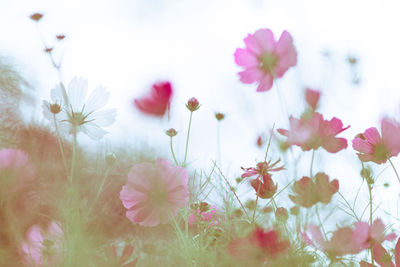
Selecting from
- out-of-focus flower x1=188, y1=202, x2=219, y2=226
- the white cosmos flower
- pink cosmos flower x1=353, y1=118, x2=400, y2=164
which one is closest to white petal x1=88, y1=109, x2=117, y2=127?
the white cosmos flower

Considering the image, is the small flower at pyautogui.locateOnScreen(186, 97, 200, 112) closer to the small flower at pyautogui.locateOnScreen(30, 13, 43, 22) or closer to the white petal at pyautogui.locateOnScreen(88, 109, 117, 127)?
the white petal at pyautogui.locateOnScreen(88, 109, 117, 127)

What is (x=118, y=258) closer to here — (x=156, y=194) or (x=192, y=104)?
(x=156, y=194)

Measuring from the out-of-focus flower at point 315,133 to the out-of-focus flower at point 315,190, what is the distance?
0.10ft

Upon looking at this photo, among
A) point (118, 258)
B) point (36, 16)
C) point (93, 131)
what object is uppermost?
point (36, 16)

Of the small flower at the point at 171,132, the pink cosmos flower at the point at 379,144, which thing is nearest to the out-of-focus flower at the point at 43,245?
the small flower at the point at 171,132

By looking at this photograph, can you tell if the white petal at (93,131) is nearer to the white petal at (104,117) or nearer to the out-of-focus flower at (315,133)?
the white petal at (104,117)

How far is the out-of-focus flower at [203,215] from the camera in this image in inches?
16.3

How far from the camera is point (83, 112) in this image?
43 cm

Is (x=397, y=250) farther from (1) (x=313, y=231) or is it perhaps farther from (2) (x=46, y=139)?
(2) (x=46, y=139)

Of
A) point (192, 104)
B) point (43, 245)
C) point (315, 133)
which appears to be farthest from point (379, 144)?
point (43, 245)

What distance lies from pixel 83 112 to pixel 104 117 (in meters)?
0.02

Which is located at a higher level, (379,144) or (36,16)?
(36,16)

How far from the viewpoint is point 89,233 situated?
392 millimetres

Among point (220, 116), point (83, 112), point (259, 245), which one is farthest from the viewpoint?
point (220, 116)
